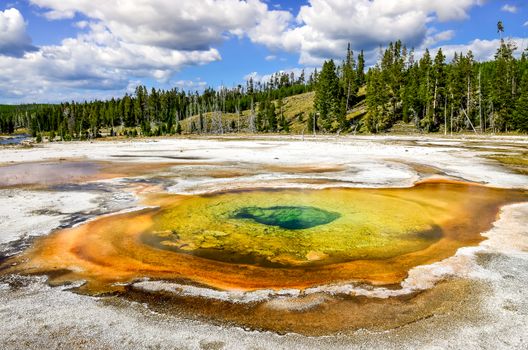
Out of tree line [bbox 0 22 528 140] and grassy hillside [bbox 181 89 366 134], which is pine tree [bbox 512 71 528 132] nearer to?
tree line [bbox 0 22 528 140]

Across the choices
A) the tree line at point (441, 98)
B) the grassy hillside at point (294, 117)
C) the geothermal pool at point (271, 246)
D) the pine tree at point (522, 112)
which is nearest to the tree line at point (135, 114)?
the grassy hillside at point (294, 117)

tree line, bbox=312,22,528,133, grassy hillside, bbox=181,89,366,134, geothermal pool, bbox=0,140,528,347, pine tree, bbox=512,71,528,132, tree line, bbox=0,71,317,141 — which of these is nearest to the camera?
geothermal pool, bbox=0,140,528,347

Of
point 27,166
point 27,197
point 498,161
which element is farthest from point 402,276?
point 27,166

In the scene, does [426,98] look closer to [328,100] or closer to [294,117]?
[328,100]

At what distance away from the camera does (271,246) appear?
31.6 feet

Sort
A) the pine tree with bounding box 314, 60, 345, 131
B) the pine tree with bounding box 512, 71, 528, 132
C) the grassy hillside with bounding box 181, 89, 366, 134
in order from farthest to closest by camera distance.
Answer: the grassy hillside with bounding box 181, 89, 366, 134, the pine tree with bounding box 314, 60, 345, 131, the pine tree with bounding box 512, 71, 528, 132

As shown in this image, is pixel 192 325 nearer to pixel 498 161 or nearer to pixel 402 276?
pixel 402 276

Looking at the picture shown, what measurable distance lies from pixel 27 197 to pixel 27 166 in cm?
1412

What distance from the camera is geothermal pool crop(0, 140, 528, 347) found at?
6.31 metres

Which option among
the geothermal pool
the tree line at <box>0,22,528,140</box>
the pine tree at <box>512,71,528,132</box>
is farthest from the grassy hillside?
the geothermal pool

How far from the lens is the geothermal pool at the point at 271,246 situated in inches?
248

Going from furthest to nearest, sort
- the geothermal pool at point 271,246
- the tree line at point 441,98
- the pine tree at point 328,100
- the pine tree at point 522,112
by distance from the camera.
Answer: the pine tree at point 328,100
the tree line at point 441,98
the pine tree at point 522,112
the geothermal pool at point 271,246

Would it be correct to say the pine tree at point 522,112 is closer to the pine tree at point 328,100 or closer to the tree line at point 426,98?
the tree line at point 426,98

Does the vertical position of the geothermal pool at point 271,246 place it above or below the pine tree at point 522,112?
below
